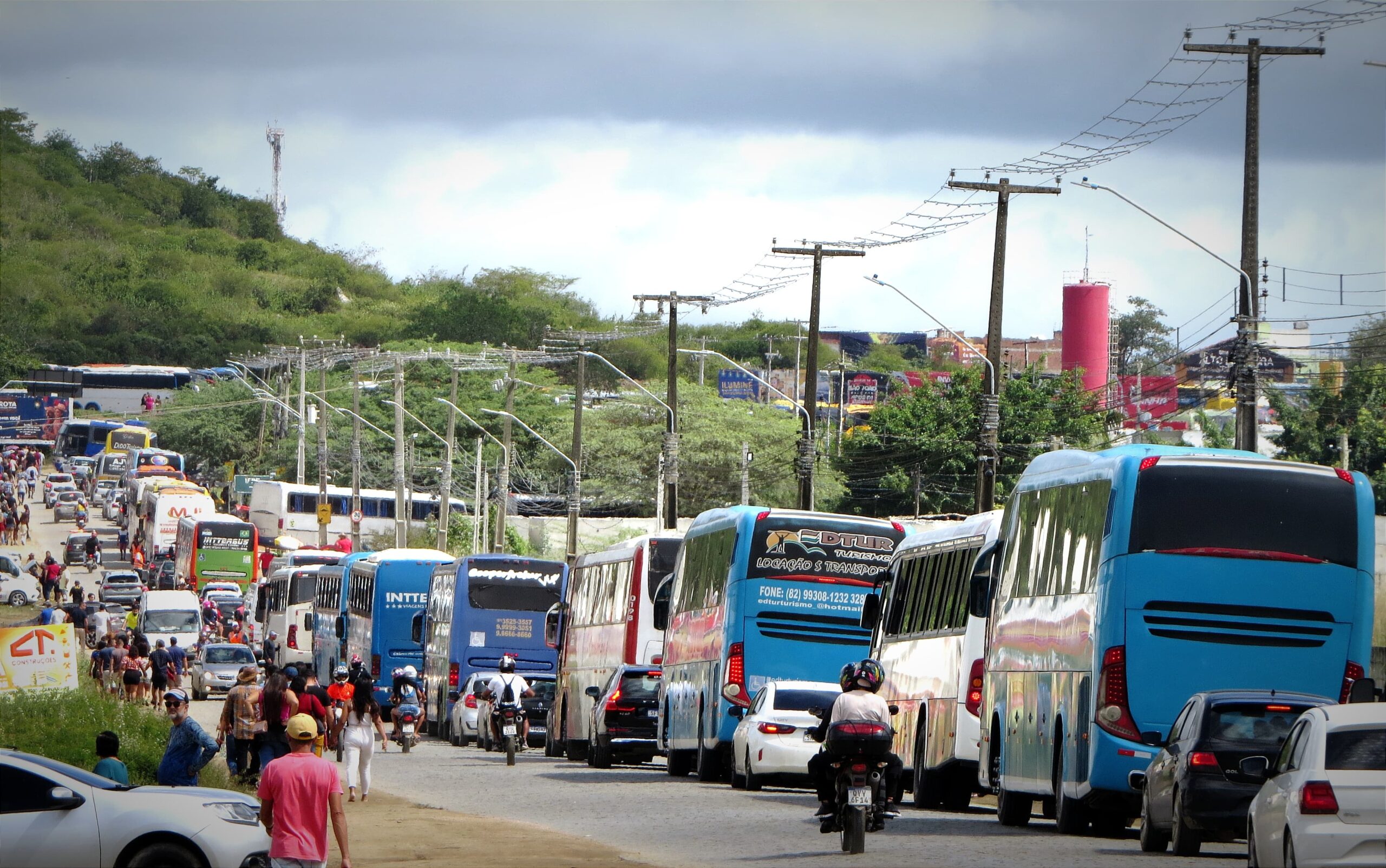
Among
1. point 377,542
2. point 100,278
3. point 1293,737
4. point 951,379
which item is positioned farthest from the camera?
point 100,278

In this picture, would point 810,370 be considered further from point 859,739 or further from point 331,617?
point 859,739

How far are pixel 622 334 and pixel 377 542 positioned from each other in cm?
2306

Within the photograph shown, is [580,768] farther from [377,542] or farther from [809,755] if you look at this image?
[377,542]

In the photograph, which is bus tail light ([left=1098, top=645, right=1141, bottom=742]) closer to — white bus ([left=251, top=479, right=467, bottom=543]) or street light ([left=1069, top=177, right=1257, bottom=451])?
street light ([left=1069, top=177, right=1257, bottom=451])

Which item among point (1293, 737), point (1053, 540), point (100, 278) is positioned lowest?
point (1293, 737)

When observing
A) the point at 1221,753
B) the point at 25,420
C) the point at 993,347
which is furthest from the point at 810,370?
the point at 25,420

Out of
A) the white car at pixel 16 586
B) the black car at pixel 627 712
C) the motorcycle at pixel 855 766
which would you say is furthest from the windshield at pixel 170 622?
the motorcycle at pixel 855 766

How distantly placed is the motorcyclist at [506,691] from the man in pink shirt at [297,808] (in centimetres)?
2153

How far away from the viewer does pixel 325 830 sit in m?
11.8

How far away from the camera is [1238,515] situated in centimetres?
1603

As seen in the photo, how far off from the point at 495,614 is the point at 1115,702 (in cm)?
2586

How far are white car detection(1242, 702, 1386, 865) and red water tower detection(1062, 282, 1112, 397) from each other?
94008mm

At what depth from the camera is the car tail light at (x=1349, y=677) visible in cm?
1597

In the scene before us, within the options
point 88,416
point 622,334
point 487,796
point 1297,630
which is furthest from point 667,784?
point 88,416
